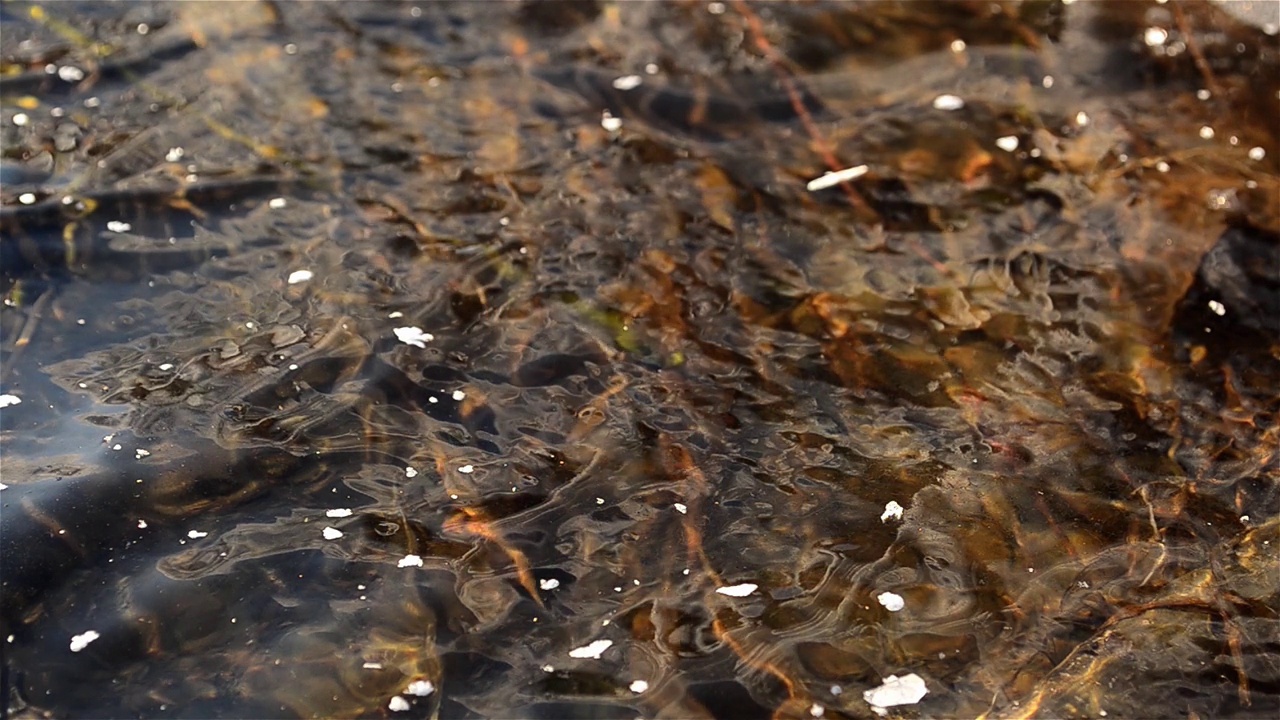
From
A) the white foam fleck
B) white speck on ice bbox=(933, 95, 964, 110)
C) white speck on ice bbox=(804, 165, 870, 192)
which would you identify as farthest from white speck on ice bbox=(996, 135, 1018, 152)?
the white foam fleck

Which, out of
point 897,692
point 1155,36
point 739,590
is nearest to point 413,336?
point 739,590

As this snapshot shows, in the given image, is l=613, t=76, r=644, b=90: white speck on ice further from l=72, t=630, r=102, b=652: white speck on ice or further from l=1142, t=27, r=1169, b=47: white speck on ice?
l=72, t=630, r=102, b=652: white speck on ice

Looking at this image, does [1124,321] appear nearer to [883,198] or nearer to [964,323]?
[964,323]

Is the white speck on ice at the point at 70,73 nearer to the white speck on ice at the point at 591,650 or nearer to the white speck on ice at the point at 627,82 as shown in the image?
the white speck on ice at the point at 627,82

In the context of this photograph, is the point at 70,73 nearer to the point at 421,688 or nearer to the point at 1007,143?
the point at 421,688

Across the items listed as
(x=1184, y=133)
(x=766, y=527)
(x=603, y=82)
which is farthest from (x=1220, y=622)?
(x=603, y=82)
